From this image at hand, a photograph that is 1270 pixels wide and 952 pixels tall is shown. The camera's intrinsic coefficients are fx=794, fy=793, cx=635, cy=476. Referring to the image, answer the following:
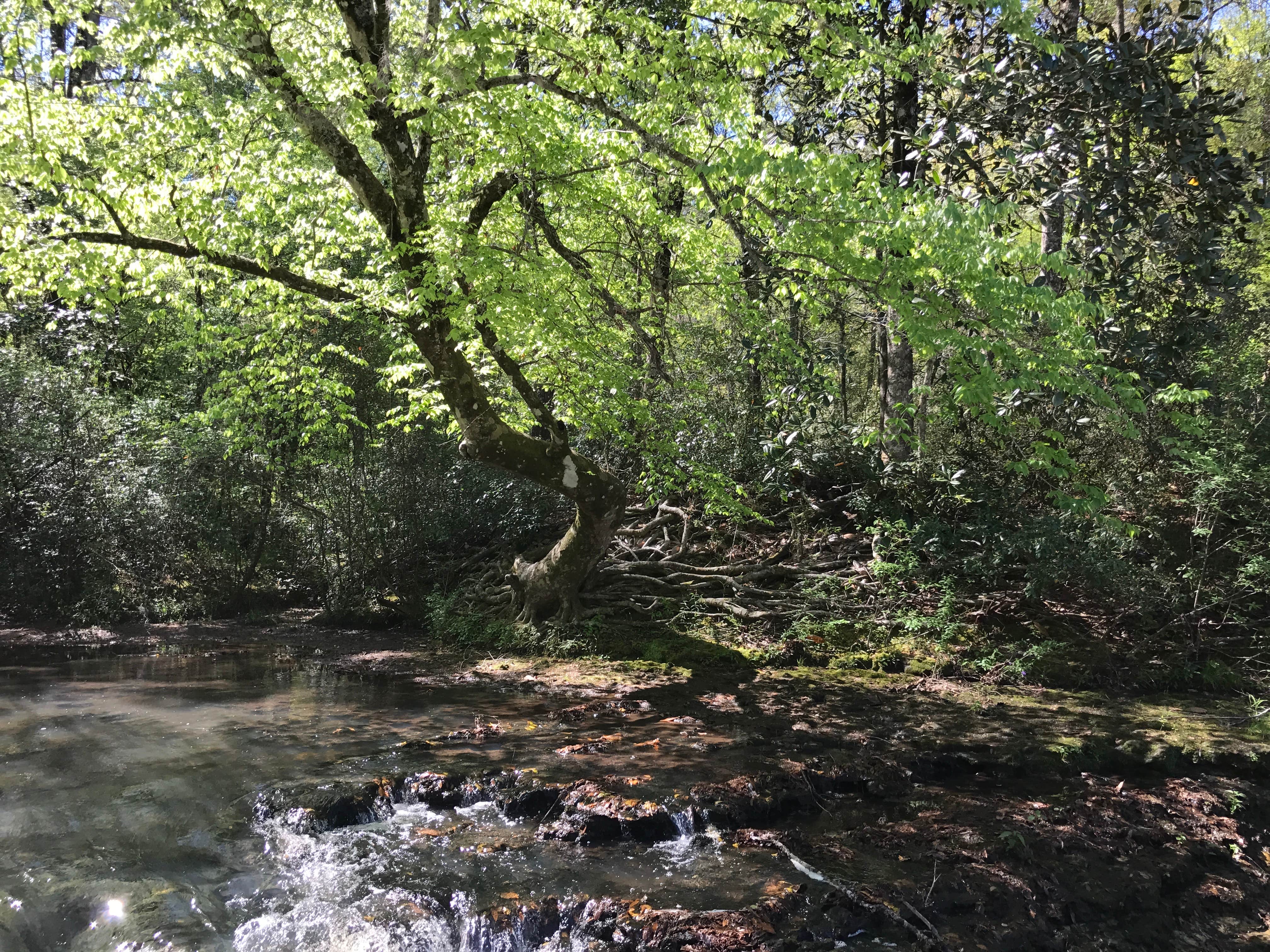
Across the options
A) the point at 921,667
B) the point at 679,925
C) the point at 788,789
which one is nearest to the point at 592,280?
the point at 921,667

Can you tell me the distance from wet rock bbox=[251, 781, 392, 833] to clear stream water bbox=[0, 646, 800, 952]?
9 cm

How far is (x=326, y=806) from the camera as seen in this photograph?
5.18 m

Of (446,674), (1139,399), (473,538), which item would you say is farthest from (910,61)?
(473,538)

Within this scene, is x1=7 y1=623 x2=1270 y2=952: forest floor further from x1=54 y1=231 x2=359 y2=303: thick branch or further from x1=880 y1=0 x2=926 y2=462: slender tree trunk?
x1=54 y1=231 x2=359 y2=303: thick branch

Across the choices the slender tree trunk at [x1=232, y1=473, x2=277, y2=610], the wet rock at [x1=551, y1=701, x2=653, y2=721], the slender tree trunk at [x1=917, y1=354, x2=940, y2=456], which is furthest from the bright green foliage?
the wet rock at [x1=551, y1=701, x2=653, y2=721]

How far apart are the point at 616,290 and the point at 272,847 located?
821 centimetres

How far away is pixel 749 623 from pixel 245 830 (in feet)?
23.0

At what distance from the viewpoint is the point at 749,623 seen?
1069 centimetres

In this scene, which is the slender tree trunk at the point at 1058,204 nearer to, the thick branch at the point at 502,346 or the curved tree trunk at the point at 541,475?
the thick branch at the point at 502,346

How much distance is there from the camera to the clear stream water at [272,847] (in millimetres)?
3902

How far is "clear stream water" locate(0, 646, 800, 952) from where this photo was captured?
12.8ft

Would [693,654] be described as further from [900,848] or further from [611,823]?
[900,848]

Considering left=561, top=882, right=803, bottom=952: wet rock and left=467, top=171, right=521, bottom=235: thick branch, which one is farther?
left=467, top=171, right=521, bottom=235: thick branch

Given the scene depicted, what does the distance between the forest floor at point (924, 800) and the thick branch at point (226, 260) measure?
15.7ft
